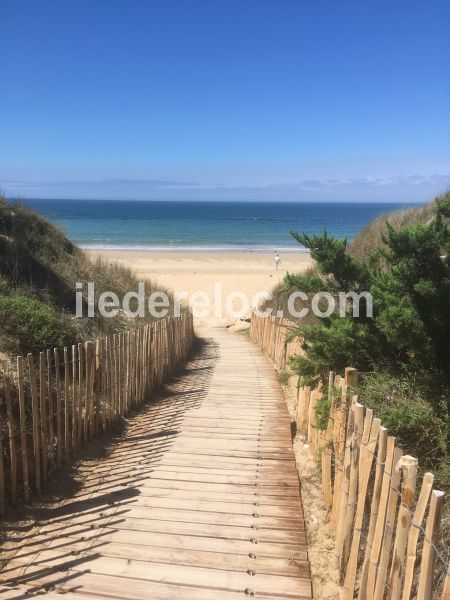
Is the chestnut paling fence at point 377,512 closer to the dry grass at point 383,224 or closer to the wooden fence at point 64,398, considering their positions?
the wooden fence at point 64,398

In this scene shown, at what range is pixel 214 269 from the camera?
3194 cm

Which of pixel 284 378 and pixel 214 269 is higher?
pixel 214 269

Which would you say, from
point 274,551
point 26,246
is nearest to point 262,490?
point 274,551

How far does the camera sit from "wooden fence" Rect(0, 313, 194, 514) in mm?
3917

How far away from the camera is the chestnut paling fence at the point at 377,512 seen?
2104 mm

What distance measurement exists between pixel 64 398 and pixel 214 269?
1078 inches

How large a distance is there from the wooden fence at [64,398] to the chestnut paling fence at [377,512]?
2369 millimetres

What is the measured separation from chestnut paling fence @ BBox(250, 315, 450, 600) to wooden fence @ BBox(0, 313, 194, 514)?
2.37m

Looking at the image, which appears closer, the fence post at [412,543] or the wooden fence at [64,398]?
the fence post at [412,543]

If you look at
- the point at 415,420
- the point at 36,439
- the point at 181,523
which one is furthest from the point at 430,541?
the point at 36,439

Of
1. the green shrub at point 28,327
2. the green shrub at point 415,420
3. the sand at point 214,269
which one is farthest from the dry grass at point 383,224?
the green shrub at point 415,420

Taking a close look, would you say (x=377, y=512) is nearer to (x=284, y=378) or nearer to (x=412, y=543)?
(x=412, y=543)

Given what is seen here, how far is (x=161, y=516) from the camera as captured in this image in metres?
3.72

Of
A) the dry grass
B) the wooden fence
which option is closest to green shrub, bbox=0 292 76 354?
the wooden fence
